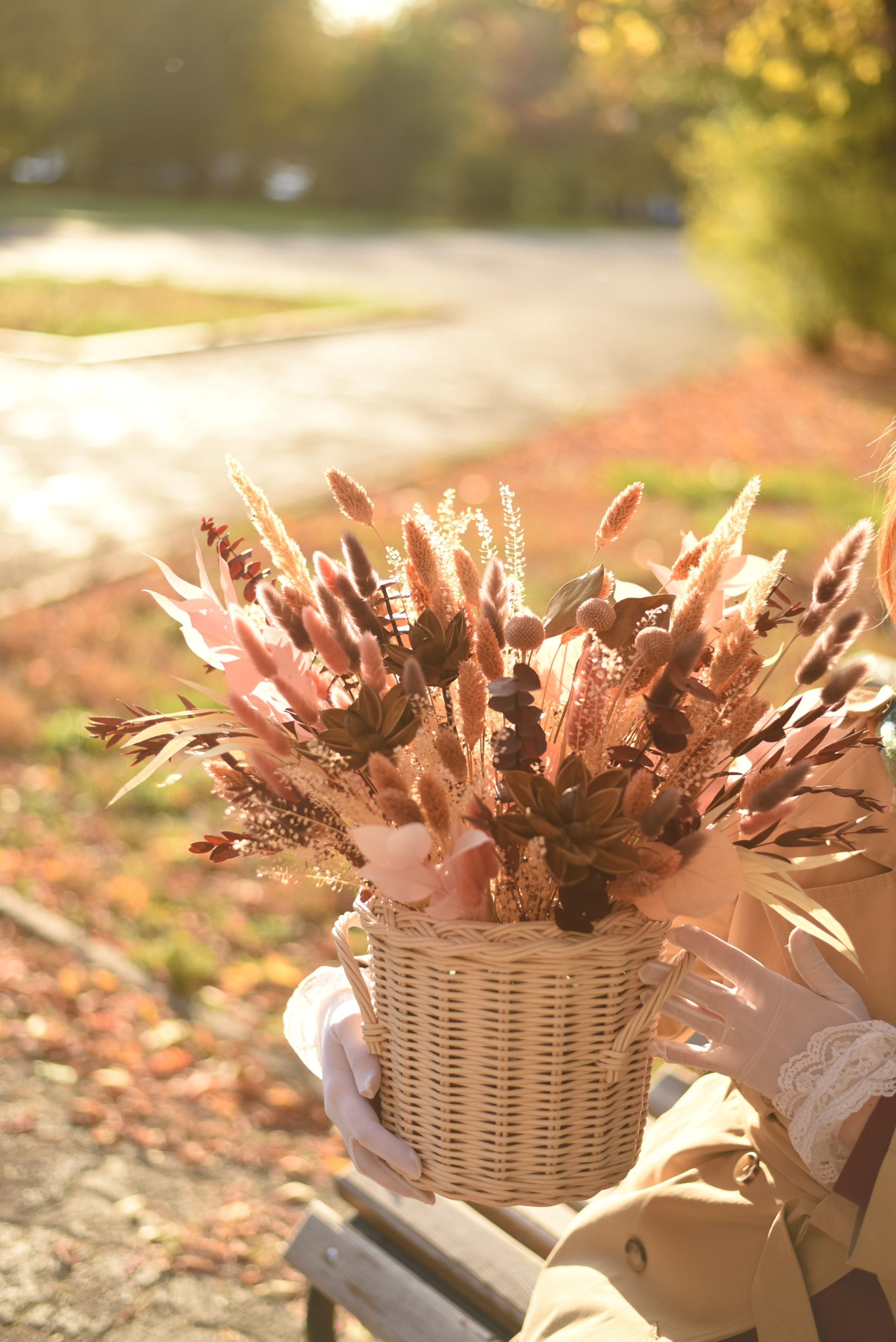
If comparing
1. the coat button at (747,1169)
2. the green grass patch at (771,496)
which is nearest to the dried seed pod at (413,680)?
the coat button at (747,1169)

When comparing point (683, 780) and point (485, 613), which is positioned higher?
point (485, 613)

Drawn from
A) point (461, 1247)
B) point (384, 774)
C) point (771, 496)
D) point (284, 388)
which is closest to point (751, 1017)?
point (384, 774)

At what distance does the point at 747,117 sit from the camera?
15.7 metres

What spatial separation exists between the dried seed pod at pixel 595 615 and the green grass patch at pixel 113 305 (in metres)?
11.6

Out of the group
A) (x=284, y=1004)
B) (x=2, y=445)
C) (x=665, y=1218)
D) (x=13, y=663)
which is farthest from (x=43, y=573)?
(x=665, y=1218)

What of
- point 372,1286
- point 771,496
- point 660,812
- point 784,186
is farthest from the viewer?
point 784,186

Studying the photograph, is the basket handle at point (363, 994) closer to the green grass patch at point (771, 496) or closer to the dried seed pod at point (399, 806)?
the dried seed pod at point (399, 806)

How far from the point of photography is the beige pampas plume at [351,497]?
1.19 meters

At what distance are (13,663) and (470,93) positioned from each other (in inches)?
1485

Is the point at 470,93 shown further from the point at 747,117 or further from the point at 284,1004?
the point at 284,1004

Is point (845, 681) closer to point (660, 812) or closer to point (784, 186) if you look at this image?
point (660, 812)

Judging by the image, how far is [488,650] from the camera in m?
1.09

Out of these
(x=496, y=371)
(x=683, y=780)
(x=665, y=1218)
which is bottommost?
(x=496, y=371)

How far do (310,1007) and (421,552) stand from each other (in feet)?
2.41
